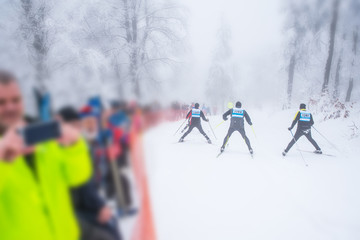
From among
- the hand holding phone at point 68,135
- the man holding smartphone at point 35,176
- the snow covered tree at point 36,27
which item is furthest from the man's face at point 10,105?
the snow covered tree at point 36,27

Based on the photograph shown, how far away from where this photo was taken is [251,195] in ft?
11.3

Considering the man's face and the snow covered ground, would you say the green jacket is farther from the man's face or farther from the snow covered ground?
the snow covered ground

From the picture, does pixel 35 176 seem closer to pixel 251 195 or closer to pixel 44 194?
pixel 44 194

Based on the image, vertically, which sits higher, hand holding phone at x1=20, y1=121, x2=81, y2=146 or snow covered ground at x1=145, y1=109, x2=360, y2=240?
hand holding phone at x1=20, y1=121, x2=81, y2=146

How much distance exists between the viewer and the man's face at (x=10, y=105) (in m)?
0.62

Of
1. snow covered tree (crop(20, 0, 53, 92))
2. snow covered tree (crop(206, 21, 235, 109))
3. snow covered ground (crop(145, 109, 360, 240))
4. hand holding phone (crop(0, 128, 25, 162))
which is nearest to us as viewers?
hand holding phone (crop(0, 128, 25, 162))

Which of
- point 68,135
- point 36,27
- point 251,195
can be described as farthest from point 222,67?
point 68,135

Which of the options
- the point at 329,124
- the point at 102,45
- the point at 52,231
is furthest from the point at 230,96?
the point at 52,231

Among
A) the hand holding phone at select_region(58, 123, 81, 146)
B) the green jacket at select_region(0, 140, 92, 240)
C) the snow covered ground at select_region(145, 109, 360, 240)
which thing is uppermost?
the hand holding phone at select_region(58, 123, 81, 146)

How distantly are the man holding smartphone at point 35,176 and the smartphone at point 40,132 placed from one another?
3 cm

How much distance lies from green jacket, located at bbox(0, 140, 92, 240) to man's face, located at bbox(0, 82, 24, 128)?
151 mm

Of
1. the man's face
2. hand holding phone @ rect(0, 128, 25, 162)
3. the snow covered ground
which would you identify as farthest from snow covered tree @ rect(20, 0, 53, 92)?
the snow covered ground

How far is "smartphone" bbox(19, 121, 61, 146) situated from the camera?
610 millimetres

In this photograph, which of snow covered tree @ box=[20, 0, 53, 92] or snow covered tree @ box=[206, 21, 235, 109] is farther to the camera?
snow covered tree @ box=[206, 21, 235, 109]
